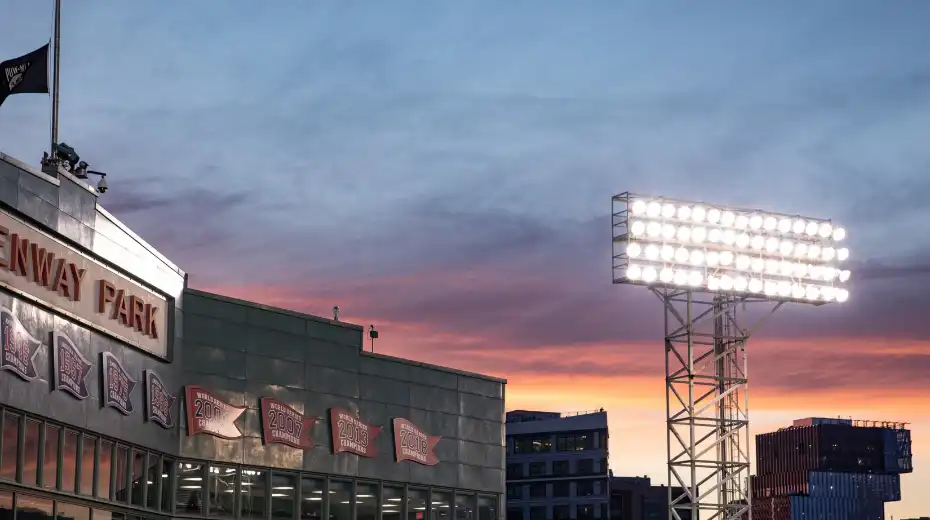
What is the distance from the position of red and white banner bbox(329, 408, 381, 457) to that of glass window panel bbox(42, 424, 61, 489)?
537 inches

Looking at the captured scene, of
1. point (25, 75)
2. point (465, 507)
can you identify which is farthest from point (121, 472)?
point (465, 507)

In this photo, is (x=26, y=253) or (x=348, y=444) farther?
(x=348, y=444)

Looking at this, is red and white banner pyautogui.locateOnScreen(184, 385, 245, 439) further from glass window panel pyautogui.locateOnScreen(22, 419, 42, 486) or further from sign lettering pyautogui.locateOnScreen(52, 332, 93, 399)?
glass window panel pyautogui.locateOnScreen(22, 419, 42, 486)

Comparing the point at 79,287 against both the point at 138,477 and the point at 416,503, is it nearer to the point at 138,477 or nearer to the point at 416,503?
the point at 138,477

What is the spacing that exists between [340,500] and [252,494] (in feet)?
12.3

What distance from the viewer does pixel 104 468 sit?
120 feet

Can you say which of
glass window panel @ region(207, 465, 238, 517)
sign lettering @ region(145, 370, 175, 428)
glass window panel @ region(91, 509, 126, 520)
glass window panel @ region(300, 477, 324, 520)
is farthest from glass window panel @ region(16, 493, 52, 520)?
glass window panel @ region(300, 477, 324, 520)

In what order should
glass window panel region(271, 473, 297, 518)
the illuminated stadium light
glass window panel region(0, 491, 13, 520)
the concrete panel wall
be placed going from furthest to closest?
the illuminated stadium light
glass window panel region(271, 473, 297, 518)
the concrete panel wall
glass window panel region(0, 491, 13, 520)

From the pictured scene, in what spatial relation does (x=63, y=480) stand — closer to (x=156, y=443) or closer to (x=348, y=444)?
(x=156, y=443)

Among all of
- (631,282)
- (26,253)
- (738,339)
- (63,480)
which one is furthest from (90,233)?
(738,339)

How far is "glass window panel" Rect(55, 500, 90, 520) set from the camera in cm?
3419

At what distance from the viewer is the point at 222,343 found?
43.4m

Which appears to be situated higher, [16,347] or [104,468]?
[16,347]

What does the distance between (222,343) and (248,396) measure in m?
1.91
